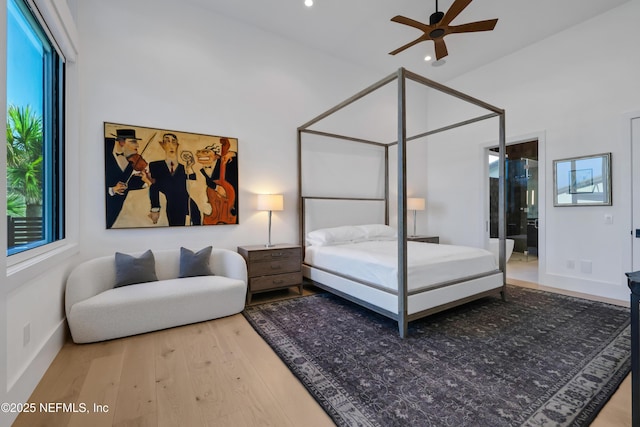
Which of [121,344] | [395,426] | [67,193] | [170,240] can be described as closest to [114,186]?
[67,193]

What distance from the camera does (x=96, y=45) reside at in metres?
2.90

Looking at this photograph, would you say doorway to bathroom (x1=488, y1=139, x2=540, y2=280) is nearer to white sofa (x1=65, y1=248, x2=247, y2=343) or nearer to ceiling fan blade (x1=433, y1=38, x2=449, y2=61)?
ceiling fan blade (x1=433, y1=38, x2=449, y2=61)

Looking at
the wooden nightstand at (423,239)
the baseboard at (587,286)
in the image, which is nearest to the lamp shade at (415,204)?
the wooden nightstand at (423,239)

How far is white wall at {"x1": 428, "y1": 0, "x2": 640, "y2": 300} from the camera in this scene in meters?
3.31

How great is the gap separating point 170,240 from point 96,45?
2.22 meters

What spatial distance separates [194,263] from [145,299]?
64 cm

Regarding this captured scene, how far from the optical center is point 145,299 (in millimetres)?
2438

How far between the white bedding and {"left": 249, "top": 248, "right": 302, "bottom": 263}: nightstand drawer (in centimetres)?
30

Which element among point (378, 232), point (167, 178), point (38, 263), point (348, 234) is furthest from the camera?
point (378, 232)

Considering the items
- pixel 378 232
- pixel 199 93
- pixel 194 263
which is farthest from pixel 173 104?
pixel 378 232

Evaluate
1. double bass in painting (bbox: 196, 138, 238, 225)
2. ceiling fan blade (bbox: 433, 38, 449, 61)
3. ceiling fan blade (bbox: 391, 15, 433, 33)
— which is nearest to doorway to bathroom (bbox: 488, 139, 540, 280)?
ceiling fan blade (bbox: 433, 38, 449, 61)

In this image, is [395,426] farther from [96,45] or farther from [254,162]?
[96,45]

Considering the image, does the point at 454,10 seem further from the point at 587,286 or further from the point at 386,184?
the point at 587,286

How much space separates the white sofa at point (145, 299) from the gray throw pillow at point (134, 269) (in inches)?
2.9
